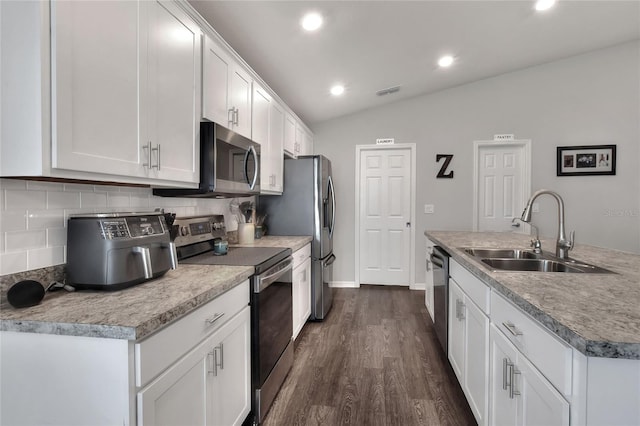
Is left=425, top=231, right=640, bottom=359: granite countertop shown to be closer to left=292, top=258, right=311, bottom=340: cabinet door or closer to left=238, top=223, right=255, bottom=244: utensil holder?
left=292, top=258, right=311, bottom=340: cabinet door

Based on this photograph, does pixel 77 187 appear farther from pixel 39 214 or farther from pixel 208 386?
pixel 208 386

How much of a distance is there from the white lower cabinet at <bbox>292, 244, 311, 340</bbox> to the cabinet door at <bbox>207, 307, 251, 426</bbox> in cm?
94

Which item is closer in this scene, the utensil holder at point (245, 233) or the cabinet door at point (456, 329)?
the cabinet door at point (456, 329)

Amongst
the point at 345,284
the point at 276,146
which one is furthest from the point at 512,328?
the point at 345,284

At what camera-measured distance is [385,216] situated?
4.58m

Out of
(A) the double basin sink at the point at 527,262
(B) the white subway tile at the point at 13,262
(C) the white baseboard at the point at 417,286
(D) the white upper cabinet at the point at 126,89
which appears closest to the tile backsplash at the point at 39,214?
(B) the white subway tile at the point at 13,262

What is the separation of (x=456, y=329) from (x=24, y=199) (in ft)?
7.59

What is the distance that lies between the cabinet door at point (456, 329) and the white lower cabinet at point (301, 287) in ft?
3.86

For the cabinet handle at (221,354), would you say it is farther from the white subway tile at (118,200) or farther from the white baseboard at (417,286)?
the white baseboard at (417,286)

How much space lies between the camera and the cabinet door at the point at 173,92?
4.42 ft

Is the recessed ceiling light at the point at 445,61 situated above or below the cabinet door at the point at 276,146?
above

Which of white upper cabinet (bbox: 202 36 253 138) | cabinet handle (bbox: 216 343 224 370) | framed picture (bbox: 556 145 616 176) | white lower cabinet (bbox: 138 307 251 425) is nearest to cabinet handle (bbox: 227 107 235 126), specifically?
white upper cabinet (bbox: 202 36 253 138)

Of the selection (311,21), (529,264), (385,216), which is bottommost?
(529,264)

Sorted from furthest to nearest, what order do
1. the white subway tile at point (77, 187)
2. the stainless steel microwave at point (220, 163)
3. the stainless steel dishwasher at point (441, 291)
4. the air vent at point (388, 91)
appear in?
the air vent at point (388, 91), the stainless steel dishwasher at point (441, 291), the stainless steel microwave at point (220, 163), the white subway tile at point (77, 187)
